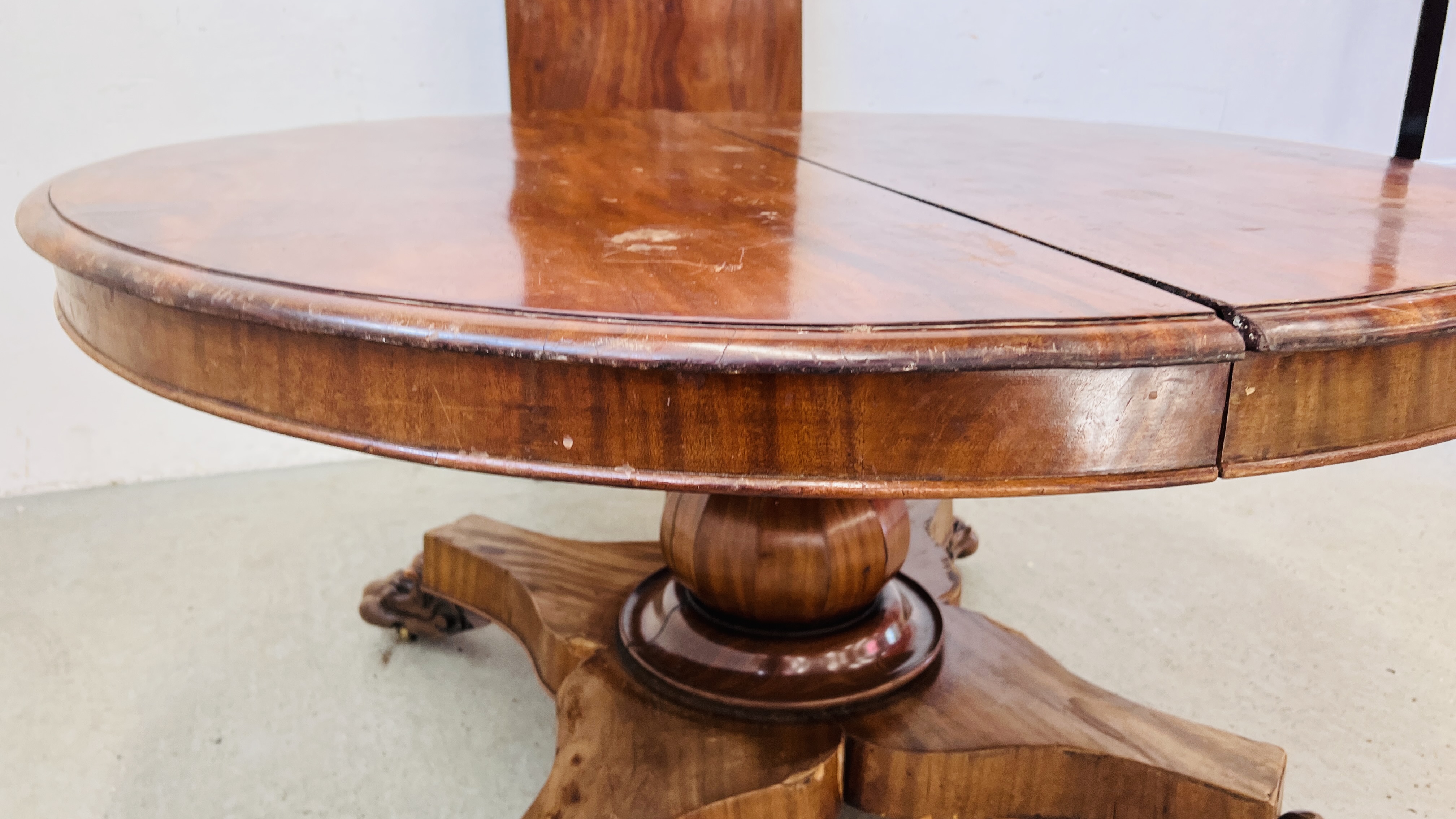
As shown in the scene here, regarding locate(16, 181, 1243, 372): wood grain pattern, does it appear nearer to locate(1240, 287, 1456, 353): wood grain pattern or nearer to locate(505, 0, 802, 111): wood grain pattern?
locate(1240, 287, 1456, 353): wood grain pattern

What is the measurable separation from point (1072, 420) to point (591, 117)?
3.06ft

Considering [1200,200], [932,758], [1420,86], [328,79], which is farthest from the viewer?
[328,79]

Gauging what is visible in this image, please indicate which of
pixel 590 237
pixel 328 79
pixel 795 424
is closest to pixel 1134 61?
pixel 328 79

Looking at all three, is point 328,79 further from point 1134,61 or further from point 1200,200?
point 1134,61

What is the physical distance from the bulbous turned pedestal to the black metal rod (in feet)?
1.93

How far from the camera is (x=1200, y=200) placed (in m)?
0.72

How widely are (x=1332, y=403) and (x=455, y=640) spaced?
111 centimetres

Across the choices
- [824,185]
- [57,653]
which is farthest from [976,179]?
[57,653]

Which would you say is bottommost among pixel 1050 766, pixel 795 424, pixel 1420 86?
pixel 1050 766

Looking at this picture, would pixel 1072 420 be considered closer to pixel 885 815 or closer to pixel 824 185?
pixel 824 185

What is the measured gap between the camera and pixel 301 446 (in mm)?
1877

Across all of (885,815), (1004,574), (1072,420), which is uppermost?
(1072,420)

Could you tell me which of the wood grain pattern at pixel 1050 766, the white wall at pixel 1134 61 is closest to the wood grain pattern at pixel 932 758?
the wood grain pattern at pixel 1050 766

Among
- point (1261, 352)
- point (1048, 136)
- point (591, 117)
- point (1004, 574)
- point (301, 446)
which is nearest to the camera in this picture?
point (1261, 352)
